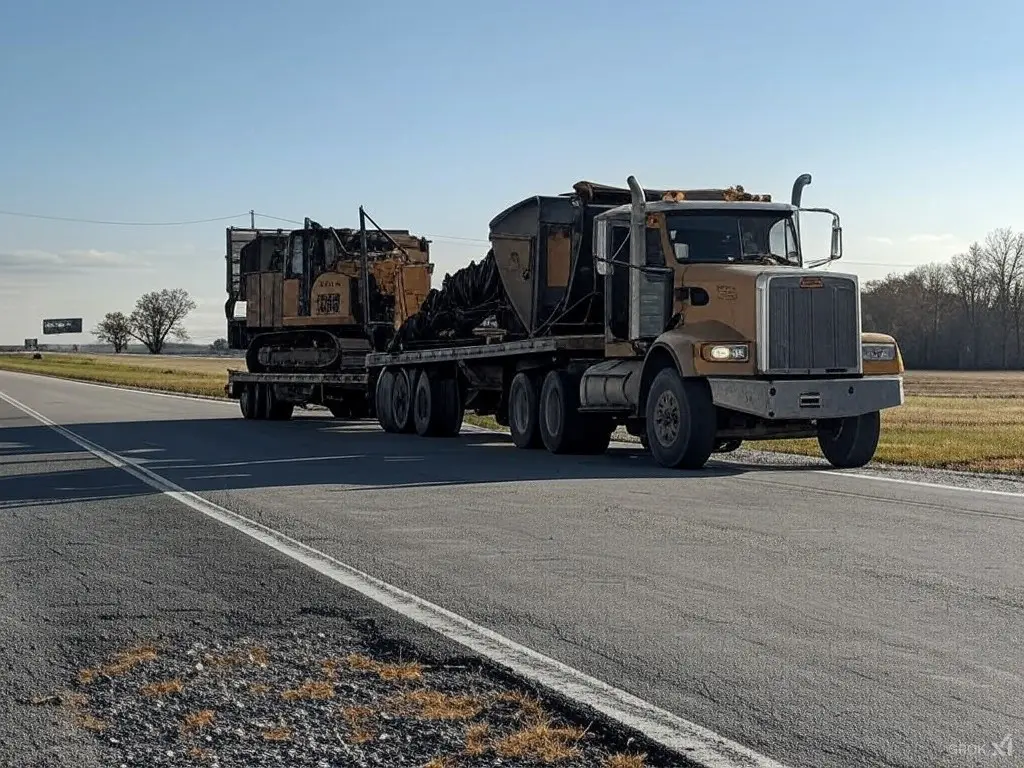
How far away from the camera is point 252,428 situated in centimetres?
2603

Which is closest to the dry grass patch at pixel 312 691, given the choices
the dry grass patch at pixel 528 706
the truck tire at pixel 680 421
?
the dry grass patch at pixel 528 706

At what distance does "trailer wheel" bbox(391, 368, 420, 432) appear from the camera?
24.7 meters

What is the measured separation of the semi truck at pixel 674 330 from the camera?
616 inches

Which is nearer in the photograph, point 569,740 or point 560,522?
point 569,740

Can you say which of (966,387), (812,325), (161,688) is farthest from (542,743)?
(966,387)

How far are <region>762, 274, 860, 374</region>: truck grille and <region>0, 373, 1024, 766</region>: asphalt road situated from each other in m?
1.27

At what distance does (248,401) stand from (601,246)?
51.6ft

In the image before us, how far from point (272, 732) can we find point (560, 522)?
6.01m

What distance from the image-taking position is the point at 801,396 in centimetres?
1537

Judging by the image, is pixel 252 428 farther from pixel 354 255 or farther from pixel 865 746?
pixel 865 746

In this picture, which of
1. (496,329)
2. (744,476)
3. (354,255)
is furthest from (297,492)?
(354,255)

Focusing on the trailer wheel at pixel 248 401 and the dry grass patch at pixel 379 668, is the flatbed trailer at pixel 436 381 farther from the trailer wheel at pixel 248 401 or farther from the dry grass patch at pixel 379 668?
the dry grass patch at pixel 379 668

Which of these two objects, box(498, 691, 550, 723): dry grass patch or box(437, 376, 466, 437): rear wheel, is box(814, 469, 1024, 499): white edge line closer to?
box(498, 691, 550, 723): dry grass patch

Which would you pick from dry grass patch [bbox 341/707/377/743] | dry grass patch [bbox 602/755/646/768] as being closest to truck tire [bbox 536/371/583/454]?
dry grass patch [bbox 341/707/377/743]
